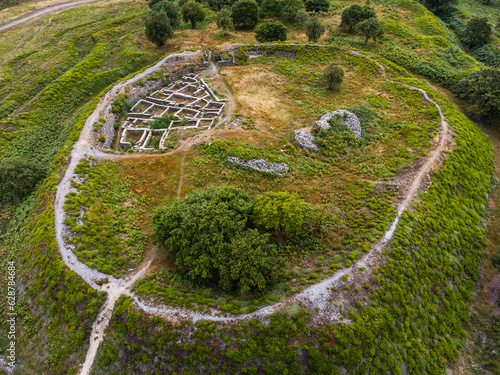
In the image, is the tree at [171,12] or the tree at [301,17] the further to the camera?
the tree at [301,17]

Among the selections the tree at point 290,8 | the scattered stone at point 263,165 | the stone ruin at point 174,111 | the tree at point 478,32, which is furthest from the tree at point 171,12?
the tree at point 478,32

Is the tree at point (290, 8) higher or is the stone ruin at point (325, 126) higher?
the tree at point (290, 8)

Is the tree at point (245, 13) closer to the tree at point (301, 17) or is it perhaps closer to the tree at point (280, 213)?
the tree at point (301, 17)

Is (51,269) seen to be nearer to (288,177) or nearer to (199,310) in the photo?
(199,310)

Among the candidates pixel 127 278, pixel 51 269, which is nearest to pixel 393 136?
pixel 127 278

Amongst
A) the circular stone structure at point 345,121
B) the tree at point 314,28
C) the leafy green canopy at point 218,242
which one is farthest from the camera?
the tree at point 314,28

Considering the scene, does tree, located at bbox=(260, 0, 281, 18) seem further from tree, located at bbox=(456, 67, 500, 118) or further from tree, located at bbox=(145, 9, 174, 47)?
tree, located at bbox=(456, 67, 500, 118)

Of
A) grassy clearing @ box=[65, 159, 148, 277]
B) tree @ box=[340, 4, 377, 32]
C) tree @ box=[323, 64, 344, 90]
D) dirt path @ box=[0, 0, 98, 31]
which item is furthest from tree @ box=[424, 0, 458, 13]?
dirt path @ box=[0, 0, 98, 31]

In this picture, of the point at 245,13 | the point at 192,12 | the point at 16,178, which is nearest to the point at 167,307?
the point at 16,178
